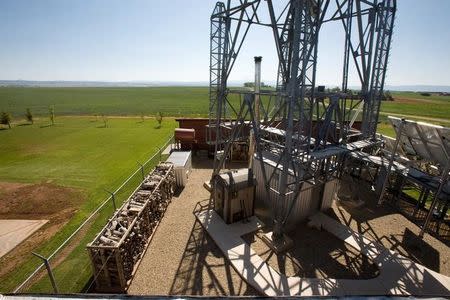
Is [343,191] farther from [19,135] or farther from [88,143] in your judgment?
[19,135]

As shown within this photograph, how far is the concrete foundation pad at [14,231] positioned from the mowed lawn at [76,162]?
1477 millimetres

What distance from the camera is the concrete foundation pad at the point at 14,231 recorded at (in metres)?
11.7

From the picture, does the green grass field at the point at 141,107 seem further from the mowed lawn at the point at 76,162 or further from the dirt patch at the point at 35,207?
the dirt patch at the point at 35,207

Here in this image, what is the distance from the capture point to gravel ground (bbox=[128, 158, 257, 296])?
31.0 feet

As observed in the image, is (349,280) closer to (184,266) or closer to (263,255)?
(263,255)

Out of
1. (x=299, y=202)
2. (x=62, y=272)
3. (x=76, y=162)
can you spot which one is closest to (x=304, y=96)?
(x=299, y=202)

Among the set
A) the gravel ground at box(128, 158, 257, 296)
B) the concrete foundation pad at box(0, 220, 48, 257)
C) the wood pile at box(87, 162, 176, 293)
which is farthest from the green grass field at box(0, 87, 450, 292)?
the gravel ground at box(128, 158, 257, 296)

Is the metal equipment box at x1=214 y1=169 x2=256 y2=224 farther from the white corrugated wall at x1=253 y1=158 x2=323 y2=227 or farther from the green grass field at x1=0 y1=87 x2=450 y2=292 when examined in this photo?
the green grass field at x1=0 y1=87 x2=450 y2=292

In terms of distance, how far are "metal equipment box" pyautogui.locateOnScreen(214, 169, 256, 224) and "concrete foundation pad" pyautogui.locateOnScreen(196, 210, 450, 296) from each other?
1.22 meters

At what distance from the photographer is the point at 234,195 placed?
1301 centimetres

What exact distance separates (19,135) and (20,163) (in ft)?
47.7

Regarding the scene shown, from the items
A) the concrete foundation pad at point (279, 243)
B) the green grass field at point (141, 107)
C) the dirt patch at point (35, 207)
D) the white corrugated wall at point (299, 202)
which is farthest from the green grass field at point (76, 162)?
the green grass field at point (141, 107)

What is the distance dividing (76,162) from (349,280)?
22958 mm

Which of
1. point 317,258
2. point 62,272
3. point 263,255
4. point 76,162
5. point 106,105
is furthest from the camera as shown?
point 106,105
